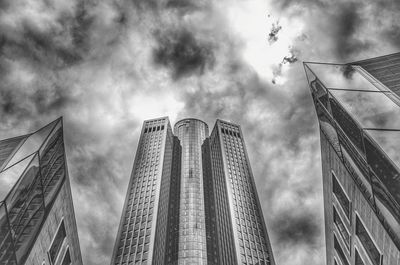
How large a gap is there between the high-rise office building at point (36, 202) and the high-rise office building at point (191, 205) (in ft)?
218

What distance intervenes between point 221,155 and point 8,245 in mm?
125372

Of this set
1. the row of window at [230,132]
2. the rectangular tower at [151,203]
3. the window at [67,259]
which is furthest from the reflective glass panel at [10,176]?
the row of window at [230,132]

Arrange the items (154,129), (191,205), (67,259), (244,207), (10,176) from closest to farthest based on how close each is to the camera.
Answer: (10,176), (67,259), (244,207), (191,205), (154,129)

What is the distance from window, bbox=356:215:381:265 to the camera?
24.4 meters

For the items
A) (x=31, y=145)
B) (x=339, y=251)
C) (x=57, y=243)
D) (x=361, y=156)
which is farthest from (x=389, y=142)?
(x=57, y=243)

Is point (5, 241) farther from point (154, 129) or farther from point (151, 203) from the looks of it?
point (154, 129)

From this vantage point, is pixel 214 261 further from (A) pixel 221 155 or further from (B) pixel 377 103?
(B) pixel 377 103

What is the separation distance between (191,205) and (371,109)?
107 meters

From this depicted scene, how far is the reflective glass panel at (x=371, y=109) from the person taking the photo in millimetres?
21797

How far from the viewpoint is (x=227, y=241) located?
112 meters

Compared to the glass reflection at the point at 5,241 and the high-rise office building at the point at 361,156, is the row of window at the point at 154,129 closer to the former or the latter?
the high-rise office building at the point at 361,156

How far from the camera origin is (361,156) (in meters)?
23.4

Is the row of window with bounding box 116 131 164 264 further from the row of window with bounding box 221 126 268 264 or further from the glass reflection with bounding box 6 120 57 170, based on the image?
the glass reflection with bounding box 6 120 57 170

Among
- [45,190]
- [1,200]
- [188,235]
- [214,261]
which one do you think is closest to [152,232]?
[188,235]
